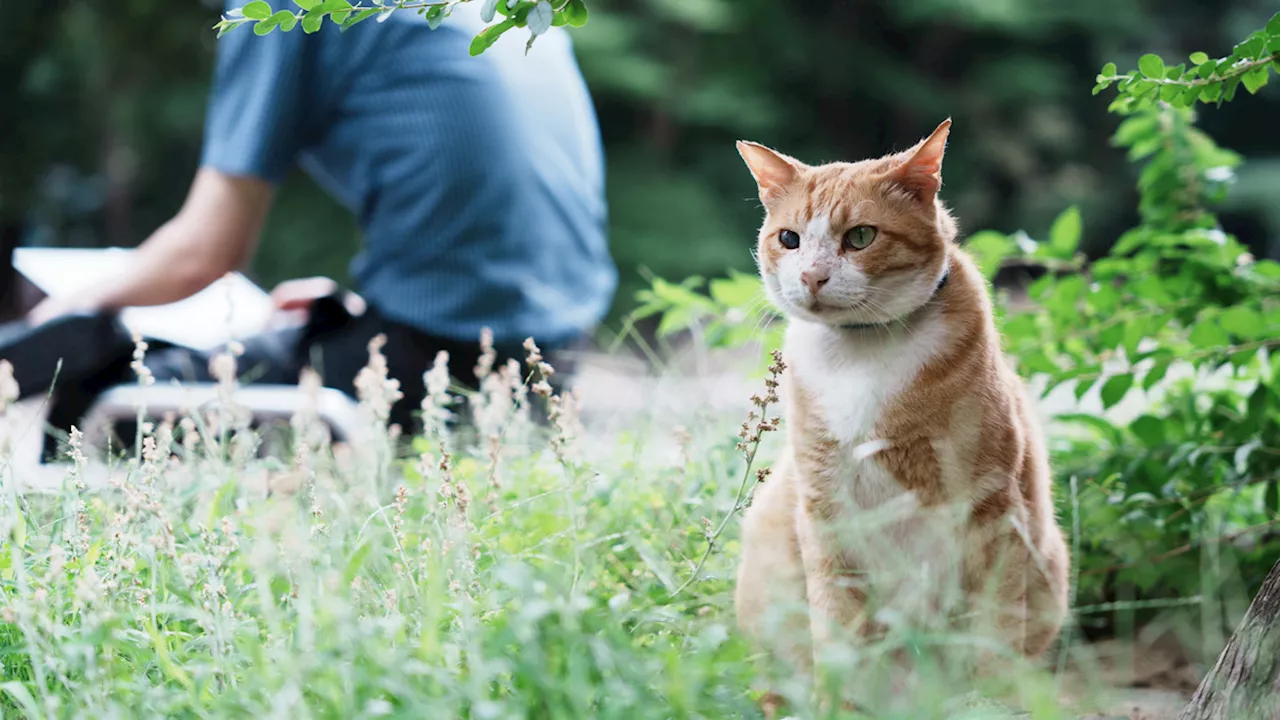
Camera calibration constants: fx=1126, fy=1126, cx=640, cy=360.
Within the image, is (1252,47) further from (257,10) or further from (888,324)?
(257,10)

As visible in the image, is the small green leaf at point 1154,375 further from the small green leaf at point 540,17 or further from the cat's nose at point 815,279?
the small green leaf at point 540,17

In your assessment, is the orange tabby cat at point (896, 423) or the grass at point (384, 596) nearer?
the grass at point (384, 596)

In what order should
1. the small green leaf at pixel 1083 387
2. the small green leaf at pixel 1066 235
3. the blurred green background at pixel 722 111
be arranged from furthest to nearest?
the blurred green background at pixel 722 111 < the small green leaf at pixel 1066 235 < the small green leaf at pixel 1083 387

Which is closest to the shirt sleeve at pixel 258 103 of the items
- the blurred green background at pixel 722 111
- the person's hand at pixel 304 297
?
the person's hand at pixel 304 297

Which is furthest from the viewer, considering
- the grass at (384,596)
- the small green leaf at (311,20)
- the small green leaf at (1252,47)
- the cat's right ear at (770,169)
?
the cat's right ear at (770,169)

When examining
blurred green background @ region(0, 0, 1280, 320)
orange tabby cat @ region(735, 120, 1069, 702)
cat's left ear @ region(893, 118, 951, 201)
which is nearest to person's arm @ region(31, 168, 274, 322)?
orange tabby cat @ region(735, 120, 1069, 702)

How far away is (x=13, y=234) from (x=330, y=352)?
610 centimetres

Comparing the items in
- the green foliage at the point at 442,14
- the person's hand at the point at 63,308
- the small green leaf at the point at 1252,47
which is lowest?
the person's hand at the point at 63,308

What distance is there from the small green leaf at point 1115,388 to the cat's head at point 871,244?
21.7 inches

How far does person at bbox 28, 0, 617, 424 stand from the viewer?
8.12 ft

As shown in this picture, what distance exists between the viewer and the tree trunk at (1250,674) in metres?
1.14

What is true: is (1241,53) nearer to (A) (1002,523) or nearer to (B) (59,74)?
(A) (1002,523)

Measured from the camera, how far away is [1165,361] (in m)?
1.86

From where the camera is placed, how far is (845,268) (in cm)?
137
